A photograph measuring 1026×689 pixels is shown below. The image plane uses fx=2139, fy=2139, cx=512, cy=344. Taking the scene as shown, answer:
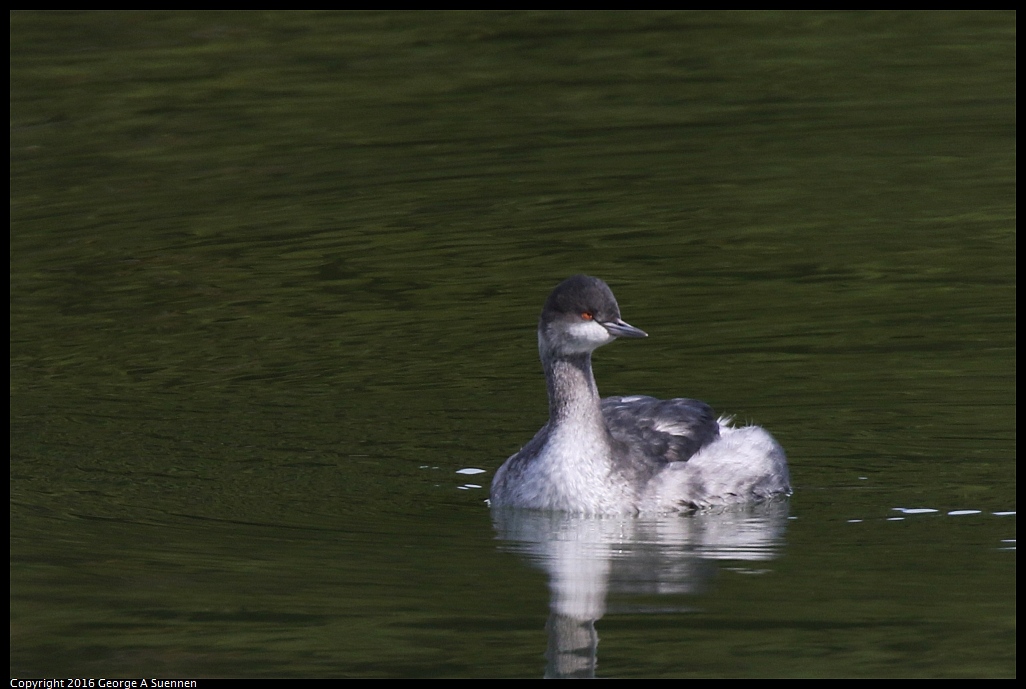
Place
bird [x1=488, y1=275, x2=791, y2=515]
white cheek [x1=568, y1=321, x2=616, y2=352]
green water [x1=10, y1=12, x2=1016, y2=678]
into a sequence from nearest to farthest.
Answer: green water [x1=10, y1=12, x2=1016, y2=678] < white cheek [x1=568, y1=321, x2=616, y2=352] < bird [x1=488, y1=275, x2=791, y2=515]

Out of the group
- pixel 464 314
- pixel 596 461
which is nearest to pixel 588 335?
pixel 596 461

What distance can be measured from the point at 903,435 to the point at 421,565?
10.8 feet

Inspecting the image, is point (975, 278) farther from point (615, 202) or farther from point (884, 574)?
point (884, 574)

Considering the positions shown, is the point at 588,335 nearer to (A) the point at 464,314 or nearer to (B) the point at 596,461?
(B) the point at 596,461

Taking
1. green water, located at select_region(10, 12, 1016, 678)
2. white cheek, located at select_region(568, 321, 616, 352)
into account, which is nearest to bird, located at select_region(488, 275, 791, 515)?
white cheek, located at select_region(568, 321, 616, 352)

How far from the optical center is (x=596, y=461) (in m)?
11.0

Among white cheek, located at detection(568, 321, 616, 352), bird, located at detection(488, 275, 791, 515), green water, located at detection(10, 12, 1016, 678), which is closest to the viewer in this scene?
green water, located at detection(10, 12, 1016, 678)

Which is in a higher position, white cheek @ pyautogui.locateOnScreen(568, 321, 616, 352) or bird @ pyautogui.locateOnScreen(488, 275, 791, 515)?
white cheek @ pyautogui.locateOnScreen(568, 321, 616, 352)

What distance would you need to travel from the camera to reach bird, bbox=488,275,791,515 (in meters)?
10.9

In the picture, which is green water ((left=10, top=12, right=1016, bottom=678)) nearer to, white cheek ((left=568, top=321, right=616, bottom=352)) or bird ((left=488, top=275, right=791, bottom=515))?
bird ((left=488, top=275, right=791, bottom=515))

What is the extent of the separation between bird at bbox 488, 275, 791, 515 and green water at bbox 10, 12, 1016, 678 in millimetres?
309

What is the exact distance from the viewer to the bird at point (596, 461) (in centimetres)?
1091

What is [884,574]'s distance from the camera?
9695 mm

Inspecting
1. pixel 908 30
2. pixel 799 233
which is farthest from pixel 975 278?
pixel 908 30
